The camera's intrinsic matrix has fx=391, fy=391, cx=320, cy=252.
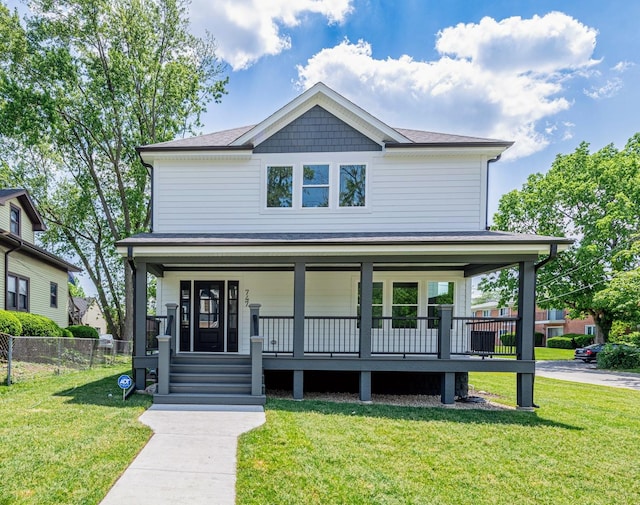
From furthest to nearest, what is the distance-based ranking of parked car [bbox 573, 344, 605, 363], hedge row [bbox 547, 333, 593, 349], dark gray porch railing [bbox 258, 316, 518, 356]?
hedge row [bbox 547, 333, 593, 349] < parked car [bbox 573, 344, 605, 363] < dark gray porch railing [bbox 258, 316, 518, 356]

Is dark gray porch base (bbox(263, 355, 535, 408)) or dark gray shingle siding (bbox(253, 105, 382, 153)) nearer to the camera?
dark gray porch base (bbox(263, 355, 535, 408))

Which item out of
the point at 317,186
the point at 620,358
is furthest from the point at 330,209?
the point at 620,358

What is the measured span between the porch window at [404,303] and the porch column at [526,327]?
2.71m

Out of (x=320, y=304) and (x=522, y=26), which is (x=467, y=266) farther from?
(x=522, y=26)

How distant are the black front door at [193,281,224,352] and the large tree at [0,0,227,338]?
11.1 m

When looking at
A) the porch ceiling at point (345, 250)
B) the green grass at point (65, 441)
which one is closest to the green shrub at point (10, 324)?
the green grass at point (65, 441)

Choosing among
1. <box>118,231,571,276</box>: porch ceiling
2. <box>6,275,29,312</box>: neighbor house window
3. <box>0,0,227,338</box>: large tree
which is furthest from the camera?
<box>0,0,227,338</box>: large tree

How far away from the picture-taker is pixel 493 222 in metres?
28.4

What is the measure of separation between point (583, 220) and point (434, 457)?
25399 millimetres

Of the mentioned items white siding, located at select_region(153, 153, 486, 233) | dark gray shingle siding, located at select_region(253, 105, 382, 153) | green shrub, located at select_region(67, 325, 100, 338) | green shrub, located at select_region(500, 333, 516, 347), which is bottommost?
green shrub, located at select_region(67, 325, 100, 338)

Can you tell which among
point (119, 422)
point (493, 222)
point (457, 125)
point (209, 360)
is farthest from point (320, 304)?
point (493, 222)

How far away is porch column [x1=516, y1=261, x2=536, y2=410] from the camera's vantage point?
27.5 ft

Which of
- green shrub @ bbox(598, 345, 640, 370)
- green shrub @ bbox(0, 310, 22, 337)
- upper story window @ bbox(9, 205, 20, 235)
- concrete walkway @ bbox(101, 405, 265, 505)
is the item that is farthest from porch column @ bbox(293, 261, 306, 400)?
green shrub @ bbox(598, 345, 640, 370)

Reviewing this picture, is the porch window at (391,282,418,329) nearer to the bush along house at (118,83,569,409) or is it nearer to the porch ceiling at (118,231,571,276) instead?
the bush along house at (118,83,569,409)
